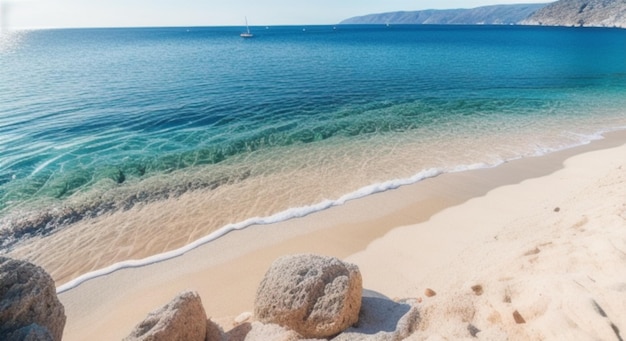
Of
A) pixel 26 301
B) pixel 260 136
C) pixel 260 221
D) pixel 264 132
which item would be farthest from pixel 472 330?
pixel 264 132

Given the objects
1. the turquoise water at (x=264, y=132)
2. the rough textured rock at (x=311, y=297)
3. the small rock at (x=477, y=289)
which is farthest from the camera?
the turquoise water at (x=264, y=132)

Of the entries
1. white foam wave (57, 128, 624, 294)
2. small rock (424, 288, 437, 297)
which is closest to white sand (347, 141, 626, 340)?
small rock (424, 288, 437, 297)

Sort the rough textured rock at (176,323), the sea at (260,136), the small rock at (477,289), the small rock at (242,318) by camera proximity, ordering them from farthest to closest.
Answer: the sea at (260,136)
the small rock at (242,318)
the small rock at (477,289)
the rough textured rock at (176,323)

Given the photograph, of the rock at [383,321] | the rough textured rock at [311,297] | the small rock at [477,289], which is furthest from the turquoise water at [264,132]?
A: the small rock at [477,289]

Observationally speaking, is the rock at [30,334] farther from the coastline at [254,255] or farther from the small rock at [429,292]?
the small rock at [429,292]

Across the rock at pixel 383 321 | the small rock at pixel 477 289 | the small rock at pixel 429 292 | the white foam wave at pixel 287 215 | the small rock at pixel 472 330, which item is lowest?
the white foam wave at pixel 287 215

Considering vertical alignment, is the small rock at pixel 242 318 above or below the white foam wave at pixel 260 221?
above

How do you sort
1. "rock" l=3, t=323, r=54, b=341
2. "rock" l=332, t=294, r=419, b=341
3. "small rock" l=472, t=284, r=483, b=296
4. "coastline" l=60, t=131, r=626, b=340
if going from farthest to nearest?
"coastline" l=60, t=131, r=626, b=340 → "small rock" l=472, t=284, r=483, b=296 → "rock" l=332, t=294, r=419, b=341 → "rock" l=3, t=323, r=54, b=341

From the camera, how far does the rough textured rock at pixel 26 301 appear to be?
15.0ft

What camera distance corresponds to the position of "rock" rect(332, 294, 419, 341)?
5.04 metres

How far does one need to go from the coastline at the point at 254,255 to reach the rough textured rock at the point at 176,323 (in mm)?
1813

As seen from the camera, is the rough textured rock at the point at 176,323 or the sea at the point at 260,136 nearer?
the rough textured rock at the point at 176,323

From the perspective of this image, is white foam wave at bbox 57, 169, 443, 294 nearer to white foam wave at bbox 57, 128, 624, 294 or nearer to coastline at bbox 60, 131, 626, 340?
white foam wave at bbox 57, 128, 624, 294

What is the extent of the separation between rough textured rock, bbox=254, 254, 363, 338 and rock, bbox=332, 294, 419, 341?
177 millimetres
